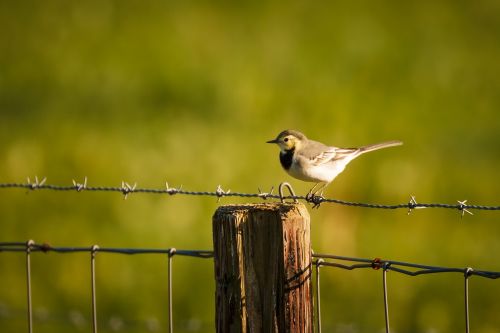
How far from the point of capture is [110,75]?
15.9 meters

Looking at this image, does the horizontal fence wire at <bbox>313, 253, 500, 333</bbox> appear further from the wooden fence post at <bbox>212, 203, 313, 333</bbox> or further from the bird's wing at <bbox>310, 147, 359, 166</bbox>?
the bird's wing at <bbox>310, 147, 359, 166</bbox>

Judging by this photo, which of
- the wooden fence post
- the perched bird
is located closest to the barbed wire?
the wooden fence post

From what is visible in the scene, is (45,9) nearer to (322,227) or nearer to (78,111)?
(78,111)

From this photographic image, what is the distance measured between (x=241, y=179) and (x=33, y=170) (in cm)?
299

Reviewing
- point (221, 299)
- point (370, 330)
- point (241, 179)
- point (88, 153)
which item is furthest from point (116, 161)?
point (221, 299)

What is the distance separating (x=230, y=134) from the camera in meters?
13.7

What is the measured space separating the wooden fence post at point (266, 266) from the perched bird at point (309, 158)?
10.4ft

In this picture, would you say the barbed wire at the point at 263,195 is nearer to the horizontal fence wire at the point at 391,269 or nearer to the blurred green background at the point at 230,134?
the horizontal fence wire at the point at 391,269

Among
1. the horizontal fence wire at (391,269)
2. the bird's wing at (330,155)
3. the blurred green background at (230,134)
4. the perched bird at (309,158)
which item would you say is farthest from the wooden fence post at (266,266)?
the blurred green background at (230,134)

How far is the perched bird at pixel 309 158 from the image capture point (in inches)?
293

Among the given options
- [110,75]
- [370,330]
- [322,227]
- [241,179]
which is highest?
[110,75]

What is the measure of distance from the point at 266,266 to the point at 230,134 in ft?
31.7

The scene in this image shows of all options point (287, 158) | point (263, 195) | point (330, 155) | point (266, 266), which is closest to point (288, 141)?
point (287, 158)

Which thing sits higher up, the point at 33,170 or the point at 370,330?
the point at 33,170
